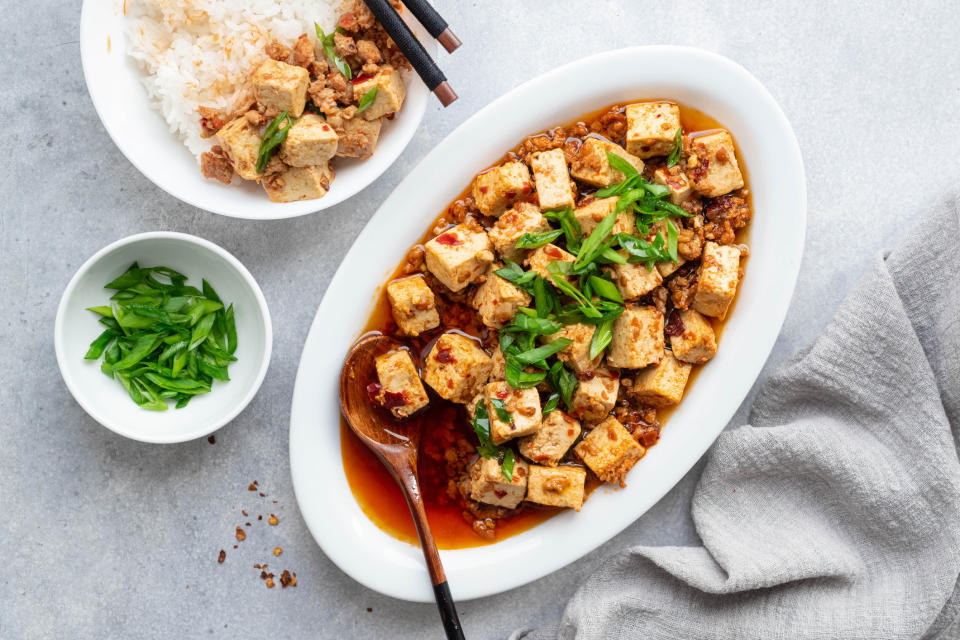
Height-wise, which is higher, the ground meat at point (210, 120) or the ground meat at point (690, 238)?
the ground meat at point (690, 238)

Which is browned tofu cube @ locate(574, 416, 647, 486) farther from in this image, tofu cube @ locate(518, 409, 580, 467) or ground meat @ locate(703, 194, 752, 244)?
ground meat @ locate(703, 194, 752, 244)

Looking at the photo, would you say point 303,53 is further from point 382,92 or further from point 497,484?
point 497,484

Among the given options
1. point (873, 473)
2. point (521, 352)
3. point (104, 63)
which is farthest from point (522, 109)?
point (873, 473)

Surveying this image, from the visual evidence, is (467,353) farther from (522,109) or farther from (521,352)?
(522,109)

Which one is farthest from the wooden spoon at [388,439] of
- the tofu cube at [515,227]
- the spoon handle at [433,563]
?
the tofu cube at [515,227]

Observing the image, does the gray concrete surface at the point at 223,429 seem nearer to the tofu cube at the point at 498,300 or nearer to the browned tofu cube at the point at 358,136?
the browned tofu cube at the point at 358,136

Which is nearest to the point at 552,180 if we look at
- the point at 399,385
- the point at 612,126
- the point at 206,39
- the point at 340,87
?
the point at 612,126
